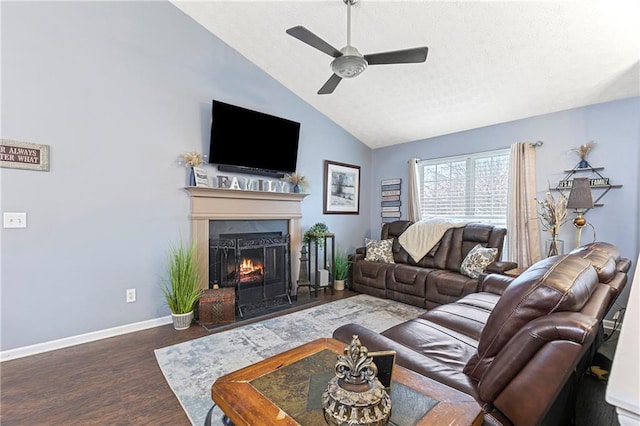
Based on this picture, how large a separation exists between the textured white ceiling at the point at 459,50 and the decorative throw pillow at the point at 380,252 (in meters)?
1.98

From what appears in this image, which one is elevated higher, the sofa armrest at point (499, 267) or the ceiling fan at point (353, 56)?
the ceiling fan at point (353, 56)

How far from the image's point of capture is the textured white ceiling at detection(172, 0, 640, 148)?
2.49 metres

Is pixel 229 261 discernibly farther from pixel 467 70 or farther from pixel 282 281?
pixel 467 70

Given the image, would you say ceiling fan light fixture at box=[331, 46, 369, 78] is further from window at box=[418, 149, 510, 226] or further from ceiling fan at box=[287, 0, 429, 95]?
window at box=[418, 149, 510, 226]

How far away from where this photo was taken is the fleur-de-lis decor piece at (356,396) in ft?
2.77

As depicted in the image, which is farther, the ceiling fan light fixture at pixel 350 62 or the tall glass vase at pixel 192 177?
the tall glass vase at pixel 192 177

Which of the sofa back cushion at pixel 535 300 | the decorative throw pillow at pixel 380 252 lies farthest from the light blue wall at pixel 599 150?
the sofa back cushion at pixel 535 300

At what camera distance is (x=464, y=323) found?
2012 mm

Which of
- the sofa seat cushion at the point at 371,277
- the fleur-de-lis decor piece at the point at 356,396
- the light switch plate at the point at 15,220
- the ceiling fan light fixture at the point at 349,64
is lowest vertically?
the sofa seat cushion at the point at 371,277

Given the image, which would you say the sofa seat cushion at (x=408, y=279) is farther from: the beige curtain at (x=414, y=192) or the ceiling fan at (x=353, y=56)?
the ceiling fan at (x=353, y=56)

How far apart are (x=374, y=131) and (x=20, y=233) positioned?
15.0ft

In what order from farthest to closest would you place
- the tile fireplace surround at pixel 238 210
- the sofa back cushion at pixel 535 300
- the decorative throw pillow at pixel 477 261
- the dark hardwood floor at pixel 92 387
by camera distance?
the decorative throw pillow at pixel 477 261 → the tile fireplace surround at pixel 238 210 → the dark hardwood floor at pixel 92 387 → the sofa back cushion at pixel 535 300

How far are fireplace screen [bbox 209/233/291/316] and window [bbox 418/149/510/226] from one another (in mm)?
2599

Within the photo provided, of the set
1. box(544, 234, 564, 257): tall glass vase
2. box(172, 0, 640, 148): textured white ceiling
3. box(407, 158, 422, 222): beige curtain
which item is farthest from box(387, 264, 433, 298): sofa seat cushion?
box(172, 0, 640, 148): textured white ceiling
